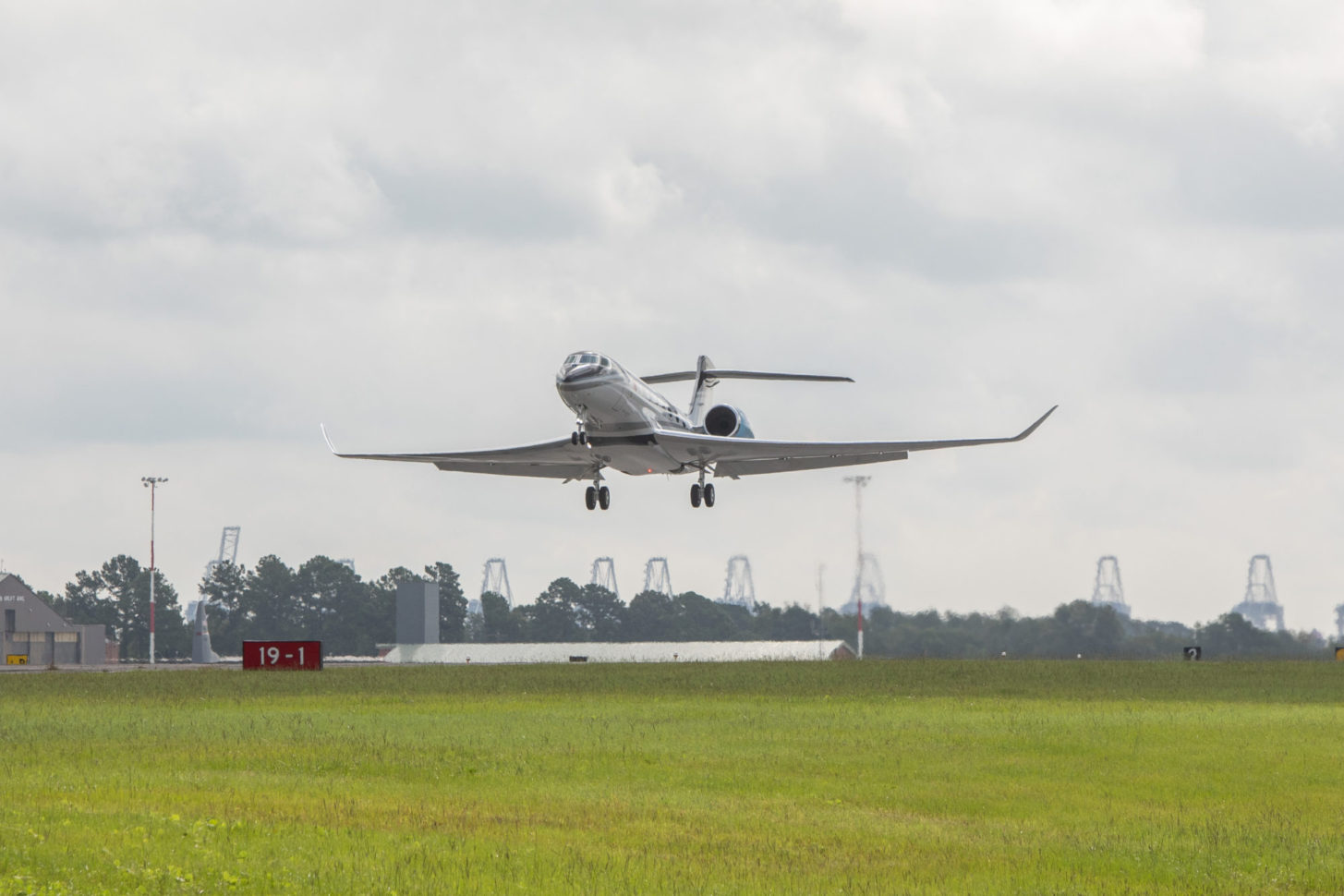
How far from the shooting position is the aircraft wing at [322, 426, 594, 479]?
5212cm

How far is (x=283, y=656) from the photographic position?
3713 inches

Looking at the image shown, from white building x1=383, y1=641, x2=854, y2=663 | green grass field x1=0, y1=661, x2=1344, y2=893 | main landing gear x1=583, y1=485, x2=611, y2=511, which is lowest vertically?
white building x1=383, y1=641, x2=854, y2=663


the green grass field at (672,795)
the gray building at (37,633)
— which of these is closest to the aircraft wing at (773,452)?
the green grass field at (672,795)

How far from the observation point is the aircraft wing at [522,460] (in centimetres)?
5212

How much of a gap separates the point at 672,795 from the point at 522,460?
25577 mm

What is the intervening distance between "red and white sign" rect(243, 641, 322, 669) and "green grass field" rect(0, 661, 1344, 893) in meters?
33.9

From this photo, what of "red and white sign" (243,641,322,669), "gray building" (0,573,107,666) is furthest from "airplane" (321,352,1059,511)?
"gray building" (0,573,107,666)

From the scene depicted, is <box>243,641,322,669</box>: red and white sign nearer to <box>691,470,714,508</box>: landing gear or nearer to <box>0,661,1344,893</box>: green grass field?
<box>0,661,1344,893</box>: green grass field

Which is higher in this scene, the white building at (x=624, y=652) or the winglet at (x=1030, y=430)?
the winglet at (x=1030, y=430)

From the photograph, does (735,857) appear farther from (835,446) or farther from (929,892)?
(835,446)

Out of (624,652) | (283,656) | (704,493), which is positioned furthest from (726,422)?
(624,652)

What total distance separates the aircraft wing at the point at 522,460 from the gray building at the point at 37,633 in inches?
4745

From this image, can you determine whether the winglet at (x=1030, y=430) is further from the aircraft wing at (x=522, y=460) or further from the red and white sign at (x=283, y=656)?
the red and white sign at (x=283, y=656)

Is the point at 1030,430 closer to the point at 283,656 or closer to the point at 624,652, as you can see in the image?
the point at 283,656
